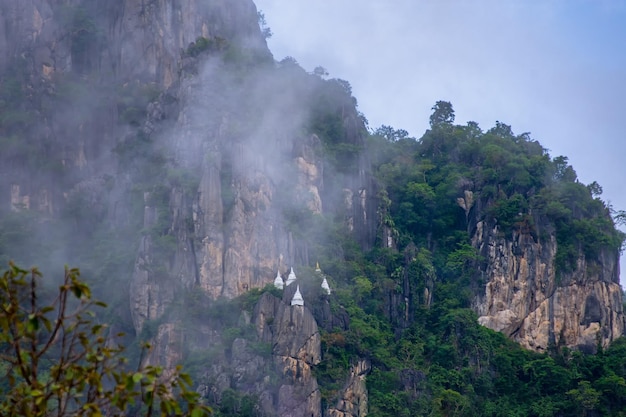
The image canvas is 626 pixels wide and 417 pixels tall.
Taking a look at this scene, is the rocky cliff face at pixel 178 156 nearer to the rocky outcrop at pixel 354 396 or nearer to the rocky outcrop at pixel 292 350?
the rocky outcrop at pixel 292 350

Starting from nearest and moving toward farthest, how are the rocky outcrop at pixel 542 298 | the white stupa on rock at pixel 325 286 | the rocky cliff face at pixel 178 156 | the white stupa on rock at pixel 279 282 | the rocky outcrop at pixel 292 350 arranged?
the rocky outcrop at pixel 292 350, the rocky cliff face at pixel 178 156, the white stupa on rock at pixel 279 282, the white stupa on rock at pixel 325 286, the rocky outcrop at pixel 542 298

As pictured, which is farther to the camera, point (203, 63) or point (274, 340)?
point (203, 63)

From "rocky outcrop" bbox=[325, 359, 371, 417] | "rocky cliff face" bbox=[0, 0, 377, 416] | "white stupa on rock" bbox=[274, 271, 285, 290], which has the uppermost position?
"rocky cliff face" bbox=[0, 0, 377, 416]

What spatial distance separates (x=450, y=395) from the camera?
54.0 meters

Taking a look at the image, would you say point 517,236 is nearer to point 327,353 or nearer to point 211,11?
point 327,353

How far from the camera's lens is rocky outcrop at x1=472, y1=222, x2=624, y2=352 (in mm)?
60969

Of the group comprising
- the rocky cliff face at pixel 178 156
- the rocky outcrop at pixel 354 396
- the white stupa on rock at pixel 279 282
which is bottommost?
the rocky outcrop at pixel 354 396

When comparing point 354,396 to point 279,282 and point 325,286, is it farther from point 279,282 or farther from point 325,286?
point 279,282

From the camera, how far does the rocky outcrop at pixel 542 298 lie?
61.0 metres

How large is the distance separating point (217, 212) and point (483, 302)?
13257 mm

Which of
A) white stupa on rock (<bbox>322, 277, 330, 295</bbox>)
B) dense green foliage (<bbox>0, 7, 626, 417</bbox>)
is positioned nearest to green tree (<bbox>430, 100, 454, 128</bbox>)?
dense green foliage (<bbox>0, 7, 626, 417</bbox>)

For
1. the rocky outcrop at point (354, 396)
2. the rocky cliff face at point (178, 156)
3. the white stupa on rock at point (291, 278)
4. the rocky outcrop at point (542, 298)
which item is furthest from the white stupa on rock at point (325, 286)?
the rocky outcrop at point (542, 298)

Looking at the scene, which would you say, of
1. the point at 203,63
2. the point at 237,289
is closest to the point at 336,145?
the point at 203,63

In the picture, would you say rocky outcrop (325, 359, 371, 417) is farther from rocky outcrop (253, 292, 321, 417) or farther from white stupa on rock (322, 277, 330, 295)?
white stupa on rock (322, 277, 330, 295)
